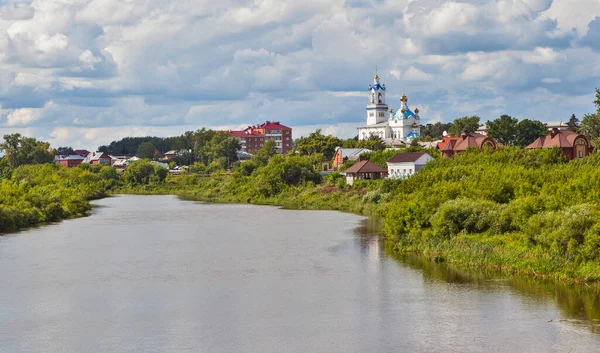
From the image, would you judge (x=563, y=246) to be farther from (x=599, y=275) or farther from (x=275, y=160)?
(x=275, y=160)

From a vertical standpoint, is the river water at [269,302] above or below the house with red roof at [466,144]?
below

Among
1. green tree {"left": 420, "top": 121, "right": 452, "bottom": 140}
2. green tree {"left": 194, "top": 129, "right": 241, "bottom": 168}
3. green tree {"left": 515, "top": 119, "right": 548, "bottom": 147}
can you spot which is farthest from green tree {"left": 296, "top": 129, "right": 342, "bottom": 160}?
green tree {"left": 420, "top": 121, "right": 452, "bottom": 140}

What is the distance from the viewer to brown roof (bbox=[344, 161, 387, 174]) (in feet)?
191

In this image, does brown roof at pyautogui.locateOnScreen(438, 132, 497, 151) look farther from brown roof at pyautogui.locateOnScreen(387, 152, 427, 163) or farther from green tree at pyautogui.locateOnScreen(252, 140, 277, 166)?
green tree at pyautogui.locateOnScreen(252, 140, 277, 166)

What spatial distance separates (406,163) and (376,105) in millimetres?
46367

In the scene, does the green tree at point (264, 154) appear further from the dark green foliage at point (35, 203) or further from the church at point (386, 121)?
the dark green foliage at point (35, 203)

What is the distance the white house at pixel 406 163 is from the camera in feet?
190

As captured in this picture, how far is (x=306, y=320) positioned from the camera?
758 inches

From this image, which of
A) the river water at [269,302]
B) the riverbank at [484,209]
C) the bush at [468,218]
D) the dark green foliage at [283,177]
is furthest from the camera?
the dark green foliage at [283,177]

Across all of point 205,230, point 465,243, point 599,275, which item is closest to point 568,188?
point 465,243

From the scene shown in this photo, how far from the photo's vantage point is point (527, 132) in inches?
2616

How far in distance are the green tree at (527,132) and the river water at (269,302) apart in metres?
37.6

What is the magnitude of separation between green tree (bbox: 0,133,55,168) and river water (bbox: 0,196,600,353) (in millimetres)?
62899

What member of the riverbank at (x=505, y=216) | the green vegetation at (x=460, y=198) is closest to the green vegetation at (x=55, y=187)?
the green vegetation at (x=460, y=198)
